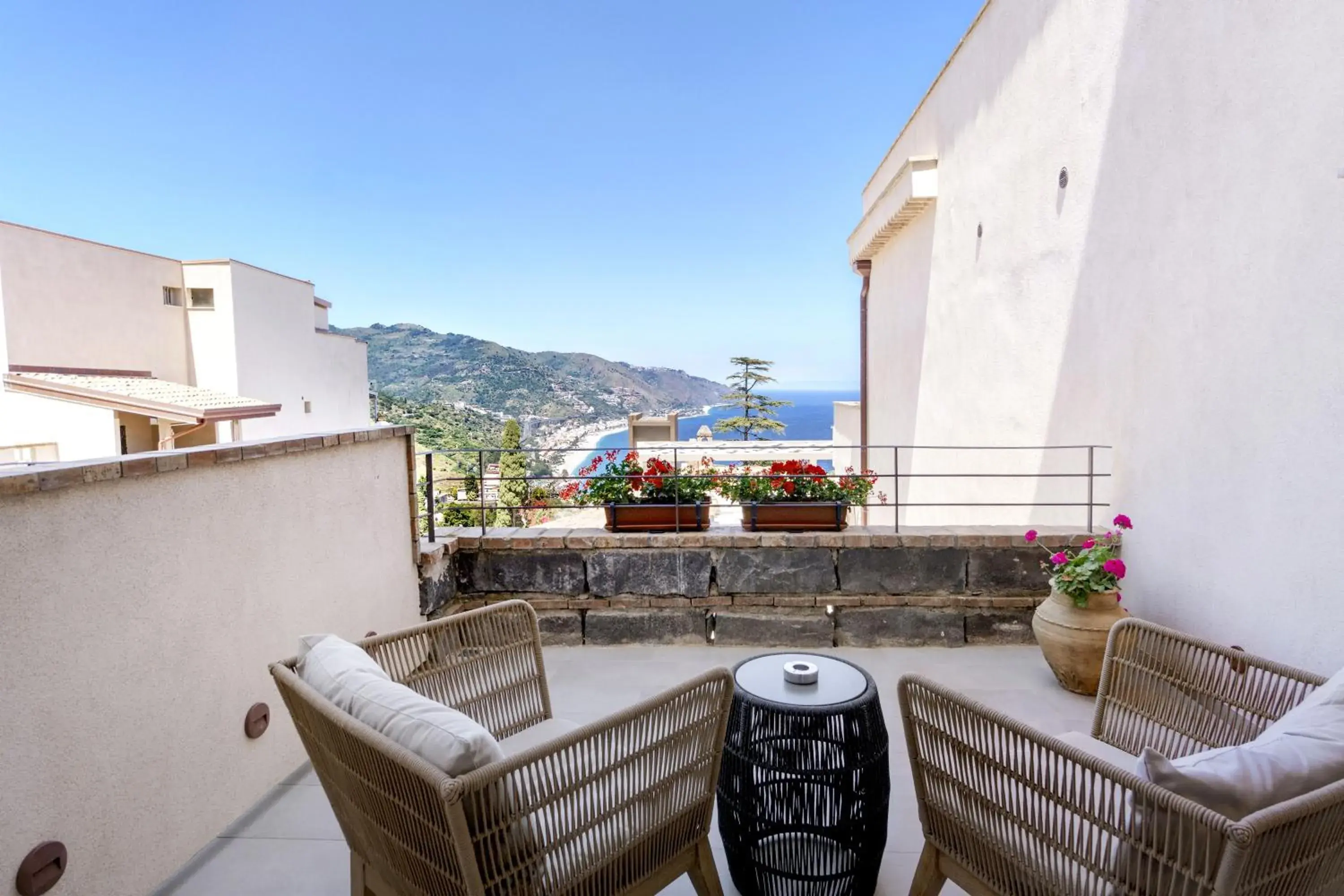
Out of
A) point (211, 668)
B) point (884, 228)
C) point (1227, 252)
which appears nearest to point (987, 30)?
point (884, 228)

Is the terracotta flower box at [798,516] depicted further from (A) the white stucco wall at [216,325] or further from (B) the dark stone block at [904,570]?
(A) the white stucco wall at [216,325]

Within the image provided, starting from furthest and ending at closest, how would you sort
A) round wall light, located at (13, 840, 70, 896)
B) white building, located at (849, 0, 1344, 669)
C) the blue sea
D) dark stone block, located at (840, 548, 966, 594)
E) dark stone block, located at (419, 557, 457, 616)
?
1. the blue sea
2. dark stone block, located at (840, 548, 966, 594)
3. dark stone block, located at (419, 557, 457, 616)
4. white building, located at (849, 0, 1344, 669)
5. round wall light, located at (13, 840, 70, 896)

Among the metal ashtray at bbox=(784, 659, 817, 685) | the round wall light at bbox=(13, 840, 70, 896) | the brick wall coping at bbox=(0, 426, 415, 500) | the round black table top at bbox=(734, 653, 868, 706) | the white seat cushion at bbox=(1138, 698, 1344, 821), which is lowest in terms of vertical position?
the round wall light at bbox=(13, 840, 70, 896)

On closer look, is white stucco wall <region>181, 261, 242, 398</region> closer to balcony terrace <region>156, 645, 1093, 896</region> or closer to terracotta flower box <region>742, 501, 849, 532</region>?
balcony terrace <region>156, 645, 1093, 896</region>

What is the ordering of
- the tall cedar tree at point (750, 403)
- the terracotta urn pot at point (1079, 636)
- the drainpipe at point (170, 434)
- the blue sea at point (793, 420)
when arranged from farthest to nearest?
the tall cedar tree at point (750, 403) < the blue sea at point (793, 420) < the drainpipe at point (170, 434) < the terracotta urn pot at point (1079, 636)

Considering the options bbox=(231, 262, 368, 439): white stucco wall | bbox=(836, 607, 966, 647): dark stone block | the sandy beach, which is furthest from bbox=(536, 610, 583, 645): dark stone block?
the sandy beach

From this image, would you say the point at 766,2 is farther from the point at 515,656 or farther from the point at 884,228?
the point at 515,656

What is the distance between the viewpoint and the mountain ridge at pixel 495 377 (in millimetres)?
24516

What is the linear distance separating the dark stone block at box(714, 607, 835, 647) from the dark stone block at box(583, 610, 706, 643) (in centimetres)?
12

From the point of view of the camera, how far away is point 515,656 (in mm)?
2066

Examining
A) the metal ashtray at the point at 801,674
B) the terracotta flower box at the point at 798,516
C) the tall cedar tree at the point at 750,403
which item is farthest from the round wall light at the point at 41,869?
the tall cedar tree at the point at 750,403

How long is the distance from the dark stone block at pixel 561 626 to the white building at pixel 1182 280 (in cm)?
267

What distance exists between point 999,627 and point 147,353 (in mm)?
15504

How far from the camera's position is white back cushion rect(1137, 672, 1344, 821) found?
103 centimetres
